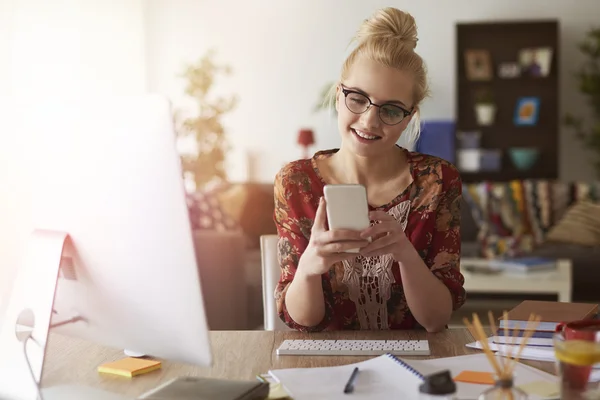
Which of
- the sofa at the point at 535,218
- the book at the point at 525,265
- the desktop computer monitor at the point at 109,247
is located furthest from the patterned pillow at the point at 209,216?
the desktop computer monitor at the point at 109,247

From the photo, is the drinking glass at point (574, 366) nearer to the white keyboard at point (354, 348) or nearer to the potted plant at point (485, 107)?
the white keyboard at point (354, 348)

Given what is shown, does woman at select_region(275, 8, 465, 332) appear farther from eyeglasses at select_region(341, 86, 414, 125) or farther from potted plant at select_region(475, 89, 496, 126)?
potted plant at select_region(475, 89, 496, 126)

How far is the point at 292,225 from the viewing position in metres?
1.67

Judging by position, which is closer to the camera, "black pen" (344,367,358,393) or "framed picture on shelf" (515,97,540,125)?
"black pen" (344,367,358,393)

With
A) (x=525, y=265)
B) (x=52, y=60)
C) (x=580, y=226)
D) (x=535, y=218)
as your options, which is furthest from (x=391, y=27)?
(x=535, y=218)

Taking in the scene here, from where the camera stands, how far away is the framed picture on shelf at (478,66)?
6453 millimetres

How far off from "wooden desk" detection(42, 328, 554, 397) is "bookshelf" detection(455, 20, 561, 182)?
17.0ft

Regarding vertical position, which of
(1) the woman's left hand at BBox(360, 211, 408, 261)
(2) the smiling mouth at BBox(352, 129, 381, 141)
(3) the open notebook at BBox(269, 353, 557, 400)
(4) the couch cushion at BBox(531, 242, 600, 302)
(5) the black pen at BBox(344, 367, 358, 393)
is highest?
(2) the smiling mouth at BBox(352, 129, 381, 141)

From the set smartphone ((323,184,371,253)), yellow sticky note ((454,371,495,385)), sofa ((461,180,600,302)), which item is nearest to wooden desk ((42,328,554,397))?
yellow sticky note ((454,371,495,385))

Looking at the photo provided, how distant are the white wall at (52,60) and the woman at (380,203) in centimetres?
68

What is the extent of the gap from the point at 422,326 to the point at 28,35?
9.64ft

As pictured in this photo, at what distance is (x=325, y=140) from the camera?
6758mm

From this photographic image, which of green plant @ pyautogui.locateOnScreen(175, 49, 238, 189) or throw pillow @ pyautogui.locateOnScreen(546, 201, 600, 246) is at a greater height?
green plant @ pyautogui.locateOnScreen(175, 49, 238, 189)

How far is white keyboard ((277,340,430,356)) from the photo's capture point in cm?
128
